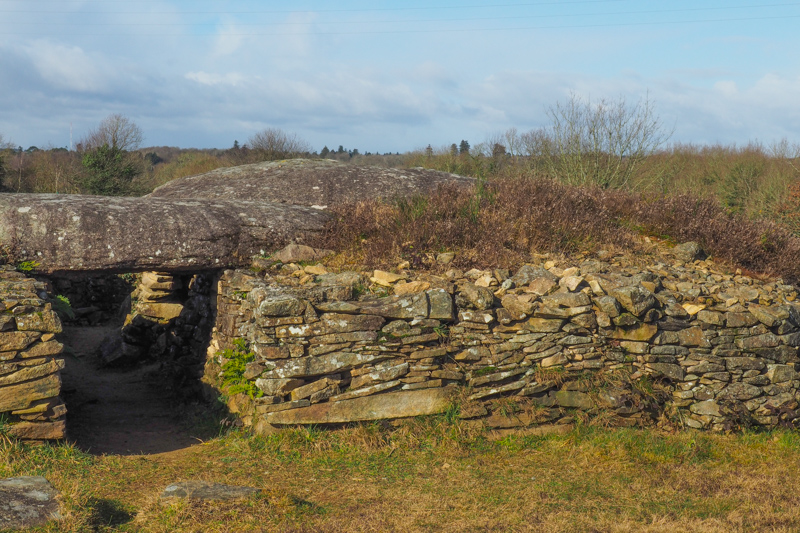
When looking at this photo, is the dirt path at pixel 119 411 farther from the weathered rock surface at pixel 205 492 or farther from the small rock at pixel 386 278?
the small rock at pixel 386 278

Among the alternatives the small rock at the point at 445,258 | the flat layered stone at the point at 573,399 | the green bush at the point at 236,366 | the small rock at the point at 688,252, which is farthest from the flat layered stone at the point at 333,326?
the small rock at the point at 688,252

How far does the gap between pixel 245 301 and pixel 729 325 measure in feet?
16.3

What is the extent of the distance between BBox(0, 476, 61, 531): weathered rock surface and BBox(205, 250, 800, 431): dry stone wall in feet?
6.51

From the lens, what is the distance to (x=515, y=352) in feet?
19.1

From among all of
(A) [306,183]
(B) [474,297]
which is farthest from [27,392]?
(A) [306,183]

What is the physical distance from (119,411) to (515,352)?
15.9ft

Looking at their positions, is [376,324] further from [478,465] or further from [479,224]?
[479,224]

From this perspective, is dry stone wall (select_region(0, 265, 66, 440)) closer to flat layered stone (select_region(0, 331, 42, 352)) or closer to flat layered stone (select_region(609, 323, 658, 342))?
flat layered stone (select_region(0, 331, 42, 352))

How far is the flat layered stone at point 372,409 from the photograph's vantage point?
5520 mm

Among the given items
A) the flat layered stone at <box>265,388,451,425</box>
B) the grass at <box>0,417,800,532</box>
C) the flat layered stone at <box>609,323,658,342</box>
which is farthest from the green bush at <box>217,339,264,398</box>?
the flat layered stone at <box>609,323,658,342</box>

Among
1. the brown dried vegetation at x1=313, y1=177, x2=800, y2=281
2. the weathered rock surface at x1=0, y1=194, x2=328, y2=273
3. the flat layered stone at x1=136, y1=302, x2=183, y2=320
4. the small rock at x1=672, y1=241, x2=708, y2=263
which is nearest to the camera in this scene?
the weathered rock surface at x1=0, y1=194, x2=328, y2=273

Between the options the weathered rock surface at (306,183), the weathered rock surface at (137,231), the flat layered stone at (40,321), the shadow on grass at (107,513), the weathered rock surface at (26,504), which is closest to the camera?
the weathered rock surface at (26,504)

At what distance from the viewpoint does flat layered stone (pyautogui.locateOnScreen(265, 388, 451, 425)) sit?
5520 mm

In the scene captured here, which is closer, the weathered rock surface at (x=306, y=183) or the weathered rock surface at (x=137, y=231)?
the weathered rock surface at (x=137, y=231)
